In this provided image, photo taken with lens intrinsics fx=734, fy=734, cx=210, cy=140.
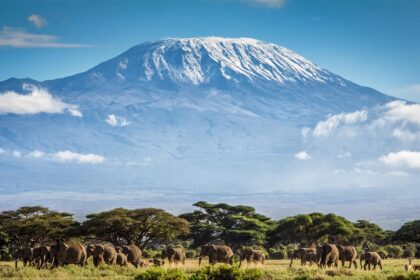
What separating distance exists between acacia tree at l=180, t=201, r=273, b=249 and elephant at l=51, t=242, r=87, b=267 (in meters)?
29.1

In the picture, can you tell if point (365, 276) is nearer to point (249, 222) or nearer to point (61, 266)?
point (61, 266)

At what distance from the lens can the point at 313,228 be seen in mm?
58938

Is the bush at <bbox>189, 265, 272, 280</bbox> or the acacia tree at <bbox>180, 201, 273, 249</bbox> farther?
the acacia tree at <bbox>180, 201, 273, 249</bbox>

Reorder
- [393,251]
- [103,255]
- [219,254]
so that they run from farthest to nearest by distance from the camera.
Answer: [393,251]
[219,254]
[103,255]

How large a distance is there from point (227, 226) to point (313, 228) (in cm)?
866

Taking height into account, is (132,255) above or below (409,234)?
below

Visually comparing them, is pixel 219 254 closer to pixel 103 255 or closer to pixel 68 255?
pixel 103 255

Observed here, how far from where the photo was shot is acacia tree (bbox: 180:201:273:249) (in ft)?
197

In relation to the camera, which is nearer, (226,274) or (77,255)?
(226,274)

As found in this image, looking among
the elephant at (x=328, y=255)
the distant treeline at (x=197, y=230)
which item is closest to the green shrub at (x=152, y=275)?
the elephant at (x=328, y=255)

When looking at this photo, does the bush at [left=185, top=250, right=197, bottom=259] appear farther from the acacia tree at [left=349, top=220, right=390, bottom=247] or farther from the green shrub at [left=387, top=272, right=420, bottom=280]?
the green shrub at [left=387, top=272, right=420, bottom=280]

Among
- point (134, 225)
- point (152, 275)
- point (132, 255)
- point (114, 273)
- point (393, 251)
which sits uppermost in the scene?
point (134, 225)

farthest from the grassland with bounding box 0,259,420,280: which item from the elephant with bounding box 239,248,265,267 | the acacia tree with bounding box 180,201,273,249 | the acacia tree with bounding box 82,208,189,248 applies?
the acacia tree with bounding box 180,201,273,249

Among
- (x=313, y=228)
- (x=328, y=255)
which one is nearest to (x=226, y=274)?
(x=328, y=255)
